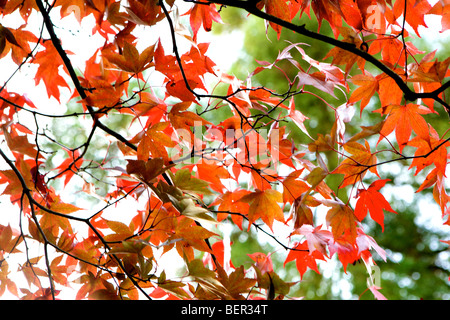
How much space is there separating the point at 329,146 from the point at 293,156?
9cm

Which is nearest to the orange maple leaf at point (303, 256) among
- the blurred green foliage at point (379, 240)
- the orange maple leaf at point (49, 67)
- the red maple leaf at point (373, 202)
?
the red maple leaf at point (373, 202)

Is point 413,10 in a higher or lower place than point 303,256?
higher

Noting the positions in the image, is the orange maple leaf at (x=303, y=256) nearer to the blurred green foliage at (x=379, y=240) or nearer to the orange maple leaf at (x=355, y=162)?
the orange maple leaf at (x=355, y=162)

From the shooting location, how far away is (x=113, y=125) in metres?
3.34

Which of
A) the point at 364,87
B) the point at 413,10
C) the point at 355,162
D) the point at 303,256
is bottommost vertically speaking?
the point at 303,256

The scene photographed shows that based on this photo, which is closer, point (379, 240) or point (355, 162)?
point (355, 162)

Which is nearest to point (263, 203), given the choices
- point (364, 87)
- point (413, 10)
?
point (364, 87)

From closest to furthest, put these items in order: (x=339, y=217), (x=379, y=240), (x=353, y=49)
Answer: (x=353, y=49)
(x=339, y=217)
(x=379, y=240)

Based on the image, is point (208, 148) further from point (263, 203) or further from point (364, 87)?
point (364, 87)

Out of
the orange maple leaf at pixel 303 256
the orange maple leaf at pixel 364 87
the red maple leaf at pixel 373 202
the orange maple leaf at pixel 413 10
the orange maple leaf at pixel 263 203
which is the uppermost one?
the orange maple leaf at pixel 413 10

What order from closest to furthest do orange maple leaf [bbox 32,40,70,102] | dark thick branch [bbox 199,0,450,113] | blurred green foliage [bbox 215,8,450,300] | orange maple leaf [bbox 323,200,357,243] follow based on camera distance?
1. dark thick branch [bbox 199,0,450,113]
2. orange maple leaf [bbox 323,200,357,243]
3. orange maple leaf [bbox 32,40,70,102]
4. blurred green foliage [bbox 215,8,450,300]

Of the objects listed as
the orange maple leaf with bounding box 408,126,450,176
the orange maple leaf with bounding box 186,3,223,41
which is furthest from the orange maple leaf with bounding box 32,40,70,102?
the orange maple leaf with bounding box 408,126,450,176

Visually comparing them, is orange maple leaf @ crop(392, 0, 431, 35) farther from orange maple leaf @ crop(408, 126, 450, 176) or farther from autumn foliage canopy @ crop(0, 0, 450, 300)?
orange maple leaf @ crop(408, 126, 450, 176)
